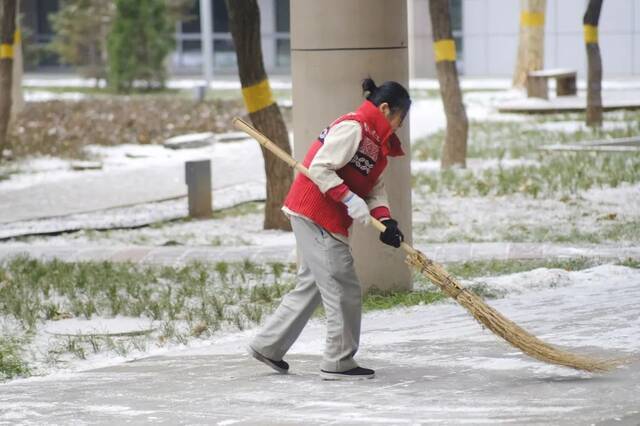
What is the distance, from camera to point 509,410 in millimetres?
6215

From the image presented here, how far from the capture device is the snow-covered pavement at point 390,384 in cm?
625

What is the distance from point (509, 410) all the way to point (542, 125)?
683 inches

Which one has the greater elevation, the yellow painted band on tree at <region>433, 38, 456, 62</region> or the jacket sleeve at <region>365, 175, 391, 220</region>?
the yellow painted band on tree at <region>433, 38, 456, 62</region>

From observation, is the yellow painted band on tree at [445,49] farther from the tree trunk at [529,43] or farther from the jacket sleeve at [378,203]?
the tree trunk at [529,43]

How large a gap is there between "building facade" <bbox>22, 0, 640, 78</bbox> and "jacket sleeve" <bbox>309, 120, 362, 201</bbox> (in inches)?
1148

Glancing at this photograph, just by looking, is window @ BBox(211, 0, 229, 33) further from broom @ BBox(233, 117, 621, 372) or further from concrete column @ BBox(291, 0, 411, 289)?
broom @ BBox(233, 117, 621, 372)

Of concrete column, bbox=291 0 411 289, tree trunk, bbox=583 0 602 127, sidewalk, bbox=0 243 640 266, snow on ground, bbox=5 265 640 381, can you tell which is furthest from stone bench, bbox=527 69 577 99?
concrete column, bbox=291 0 411 289

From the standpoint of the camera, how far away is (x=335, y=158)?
671 cm

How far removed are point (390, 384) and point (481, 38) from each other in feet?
112

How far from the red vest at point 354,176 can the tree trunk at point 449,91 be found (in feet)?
34.8

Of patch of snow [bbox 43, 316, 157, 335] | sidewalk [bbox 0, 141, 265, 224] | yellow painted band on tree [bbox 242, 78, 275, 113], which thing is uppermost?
yellow painted band on tree [bbox 242, 78, 275, 113]

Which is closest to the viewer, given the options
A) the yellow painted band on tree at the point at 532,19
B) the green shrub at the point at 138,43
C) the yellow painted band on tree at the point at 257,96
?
the yellow painted band on tree at the point at 257,96

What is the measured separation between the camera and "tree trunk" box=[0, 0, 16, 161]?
18109 millimetres

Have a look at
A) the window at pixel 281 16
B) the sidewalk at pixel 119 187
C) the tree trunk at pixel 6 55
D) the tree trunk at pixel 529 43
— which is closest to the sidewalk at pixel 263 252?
the sidewalk at pixel 119 187
